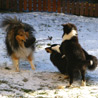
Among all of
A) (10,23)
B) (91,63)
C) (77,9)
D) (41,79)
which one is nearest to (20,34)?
(10,23)

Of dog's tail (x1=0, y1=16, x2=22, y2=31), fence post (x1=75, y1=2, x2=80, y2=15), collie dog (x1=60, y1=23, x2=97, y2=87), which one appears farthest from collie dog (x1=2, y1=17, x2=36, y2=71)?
fence post (x1=75, y1=2, x2=80, y2=15)

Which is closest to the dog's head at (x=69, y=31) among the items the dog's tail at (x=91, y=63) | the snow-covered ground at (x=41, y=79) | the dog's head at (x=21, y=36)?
the dog's tail at (x=91, y=63)

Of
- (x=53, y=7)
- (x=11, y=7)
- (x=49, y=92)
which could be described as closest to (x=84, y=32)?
(x=53, y=7)

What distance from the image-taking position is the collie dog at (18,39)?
6758 millimetres

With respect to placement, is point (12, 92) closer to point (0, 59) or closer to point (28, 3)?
point (0, 59)

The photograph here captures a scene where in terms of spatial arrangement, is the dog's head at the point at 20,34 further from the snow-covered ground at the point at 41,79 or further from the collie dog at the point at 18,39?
the snow-covered ground at the point at 41,79

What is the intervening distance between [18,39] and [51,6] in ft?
35.0

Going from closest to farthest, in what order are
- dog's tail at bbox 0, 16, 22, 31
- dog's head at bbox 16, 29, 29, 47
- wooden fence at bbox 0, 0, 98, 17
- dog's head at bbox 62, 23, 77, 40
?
1. dog's head at bbox 62, 23, 77, 40
2. dog's head at bbox 16, 29, 29, 47
3. dog's tail at bbox 0, 16, 22, 31
4. wooden fence at bbox 0, 0, 98, 17

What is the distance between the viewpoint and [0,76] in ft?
20.5

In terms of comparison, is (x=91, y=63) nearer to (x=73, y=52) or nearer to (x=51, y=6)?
(x=73, y=52)

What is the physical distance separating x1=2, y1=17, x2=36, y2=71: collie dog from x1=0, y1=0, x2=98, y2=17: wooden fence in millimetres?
9991

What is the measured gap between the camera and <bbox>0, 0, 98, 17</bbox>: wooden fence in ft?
54.3

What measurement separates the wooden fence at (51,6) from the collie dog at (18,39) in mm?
9991

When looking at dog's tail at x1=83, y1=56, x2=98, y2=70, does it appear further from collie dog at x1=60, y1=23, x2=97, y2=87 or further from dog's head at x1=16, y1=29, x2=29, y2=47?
dog's head at x1=16, y1=29, x2=29, y2=47
